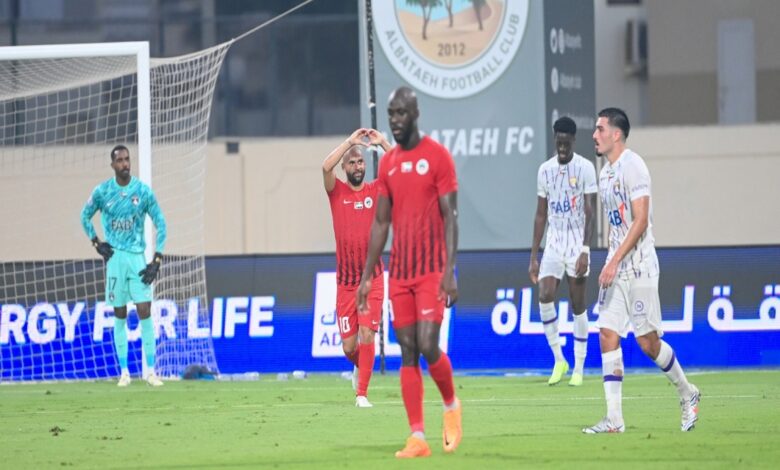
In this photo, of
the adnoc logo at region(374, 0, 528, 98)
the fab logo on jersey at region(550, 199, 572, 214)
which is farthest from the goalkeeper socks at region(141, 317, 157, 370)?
the adnoc logo at region(374, 0, 528, 98)

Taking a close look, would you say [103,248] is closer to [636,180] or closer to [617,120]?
[617,120]

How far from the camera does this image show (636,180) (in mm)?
11734

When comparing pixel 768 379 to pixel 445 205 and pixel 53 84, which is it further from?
pixel 53 84

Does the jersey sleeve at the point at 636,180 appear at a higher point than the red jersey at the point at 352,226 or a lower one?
higher

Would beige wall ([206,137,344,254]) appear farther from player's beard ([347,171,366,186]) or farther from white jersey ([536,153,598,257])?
player's beard ([347,171,366,186])

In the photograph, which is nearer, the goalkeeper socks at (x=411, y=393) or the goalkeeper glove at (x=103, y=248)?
the goalkeeper socks at (x=411, y=393)

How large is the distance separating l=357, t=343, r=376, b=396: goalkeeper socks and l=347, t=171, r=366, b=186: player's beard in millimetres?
1477

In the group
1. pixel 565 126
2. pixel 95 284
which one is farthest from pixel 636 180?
pixel 95 284

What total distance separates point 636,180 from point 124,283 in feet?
27.8

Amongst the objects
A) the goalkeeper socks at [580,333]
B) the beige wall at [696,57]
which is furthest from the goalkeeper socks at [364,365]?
the beige wall at [696,57]

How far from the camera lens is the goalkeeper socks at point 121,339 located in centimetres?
1872

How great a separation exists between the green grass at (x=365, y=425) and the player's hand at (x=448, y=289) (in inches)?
39.6

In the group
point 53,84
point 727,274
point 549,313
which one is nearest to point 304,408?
point 549,313

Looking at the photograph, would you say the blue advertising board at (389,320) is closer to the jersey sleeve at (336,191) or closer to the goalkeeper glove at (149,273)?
the goalkeeper glove at (149,273)
